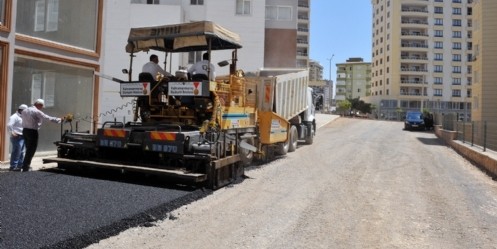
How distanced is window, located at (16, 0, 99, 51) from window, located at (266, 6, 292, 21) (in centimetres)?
2135

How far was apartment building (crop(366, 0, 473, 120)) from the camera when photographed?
78625 millimetres

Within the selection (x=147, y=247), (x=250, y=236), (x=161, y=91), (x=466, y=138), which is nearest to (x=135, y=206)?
(x=147, y=247)

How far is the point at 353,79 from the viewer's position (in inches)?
4584

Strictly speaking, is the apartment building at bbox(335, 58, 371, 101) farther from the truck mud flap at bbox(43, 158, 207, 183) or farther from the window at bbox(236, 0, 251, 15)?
the truck mud flap at bbox(43, 158, 207, 183)

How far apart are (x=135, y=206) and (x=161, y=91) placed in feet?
11.5

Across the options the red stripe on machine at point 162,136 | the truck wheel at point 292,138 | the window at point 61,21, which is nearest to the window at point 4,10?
the window at point 61,21

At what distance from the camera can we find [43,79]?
11.7 meters

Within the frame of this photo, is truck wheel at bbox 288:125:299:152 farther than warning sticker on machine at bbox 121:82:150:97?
Yes

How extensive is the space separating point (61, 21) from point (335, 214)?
10.1 metres

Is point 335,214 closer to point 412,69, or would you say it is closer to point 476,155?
point 476,155

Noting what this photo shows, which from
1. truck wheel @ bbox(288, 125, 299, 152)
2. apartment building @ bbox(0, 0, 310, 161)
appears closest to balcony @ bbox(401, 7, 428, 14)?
apartment building @ bbox(0, 0, 310, 161)

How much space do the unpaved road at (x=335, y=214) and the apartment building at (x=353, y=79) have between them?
106959 millimetres

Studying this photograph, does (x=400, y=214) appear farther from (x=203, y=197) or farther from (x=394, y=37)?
(x=394, y=37)

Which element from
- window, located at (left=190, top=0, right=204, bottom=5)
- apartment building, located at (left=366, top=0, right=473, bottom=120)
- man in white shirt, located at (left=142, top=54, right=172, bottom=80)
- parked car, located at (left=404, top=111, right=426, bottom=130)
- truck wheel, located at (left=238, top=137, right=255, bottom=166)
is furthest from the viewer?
apartment building, located at (left=366, top=0, right=473, bottom=120)
